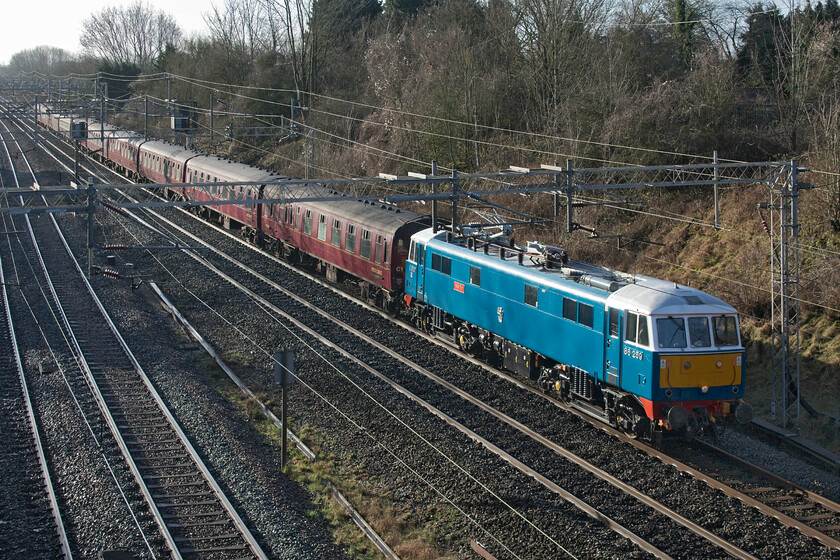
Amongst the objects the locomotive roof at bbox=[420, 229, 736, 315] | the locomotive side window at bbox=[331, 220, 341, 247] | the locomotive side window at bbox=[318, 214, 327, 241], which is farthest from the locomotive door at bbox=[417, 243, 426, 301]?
the locomotive side window at bbox=[318, 214, 327, 241]

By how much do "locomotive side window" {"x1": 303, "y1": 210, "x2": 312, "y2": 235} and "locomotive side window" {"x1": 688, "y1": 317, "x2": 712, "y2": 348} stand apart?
15743 millimetres

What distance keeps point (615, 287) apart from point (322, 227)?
13.3 meters

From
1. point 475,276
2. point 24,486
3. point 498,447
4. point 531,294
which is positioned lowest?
point 24,486

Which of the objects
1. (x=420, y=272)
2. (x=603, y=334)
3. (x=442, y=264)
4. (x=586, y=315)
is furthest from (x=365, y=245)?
(x=603, y=334)

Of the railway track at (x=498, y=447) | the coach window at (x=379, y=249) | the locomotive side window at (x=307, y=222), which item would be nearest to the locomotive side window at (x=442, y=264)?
the railway track at (x=498, y=447)

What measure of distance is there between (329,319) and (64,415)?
8.21m

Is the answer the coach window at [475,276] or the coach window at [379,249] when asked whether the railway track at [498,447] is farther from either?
the coach window at [475,276]

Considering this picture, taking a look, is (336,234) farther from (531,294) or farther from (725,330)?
(725,330)

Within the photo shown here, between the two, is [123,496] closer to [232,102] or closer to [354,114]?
[354,114]

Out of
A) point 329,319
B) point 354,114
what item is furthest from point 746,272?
point 354,114

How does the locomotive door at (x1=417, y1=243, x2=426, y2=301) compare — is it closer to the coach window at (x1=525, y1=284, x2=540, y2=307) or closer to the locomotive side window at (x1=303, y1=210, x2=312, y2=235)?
the coach window at (x1=525, y1=284, x2=540, y2=307)

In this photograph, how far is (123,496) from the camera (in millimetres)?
11977

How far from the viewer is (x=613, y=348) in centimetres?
1425

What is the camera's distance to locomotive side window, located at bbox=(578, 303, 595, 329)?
48.5 feet
